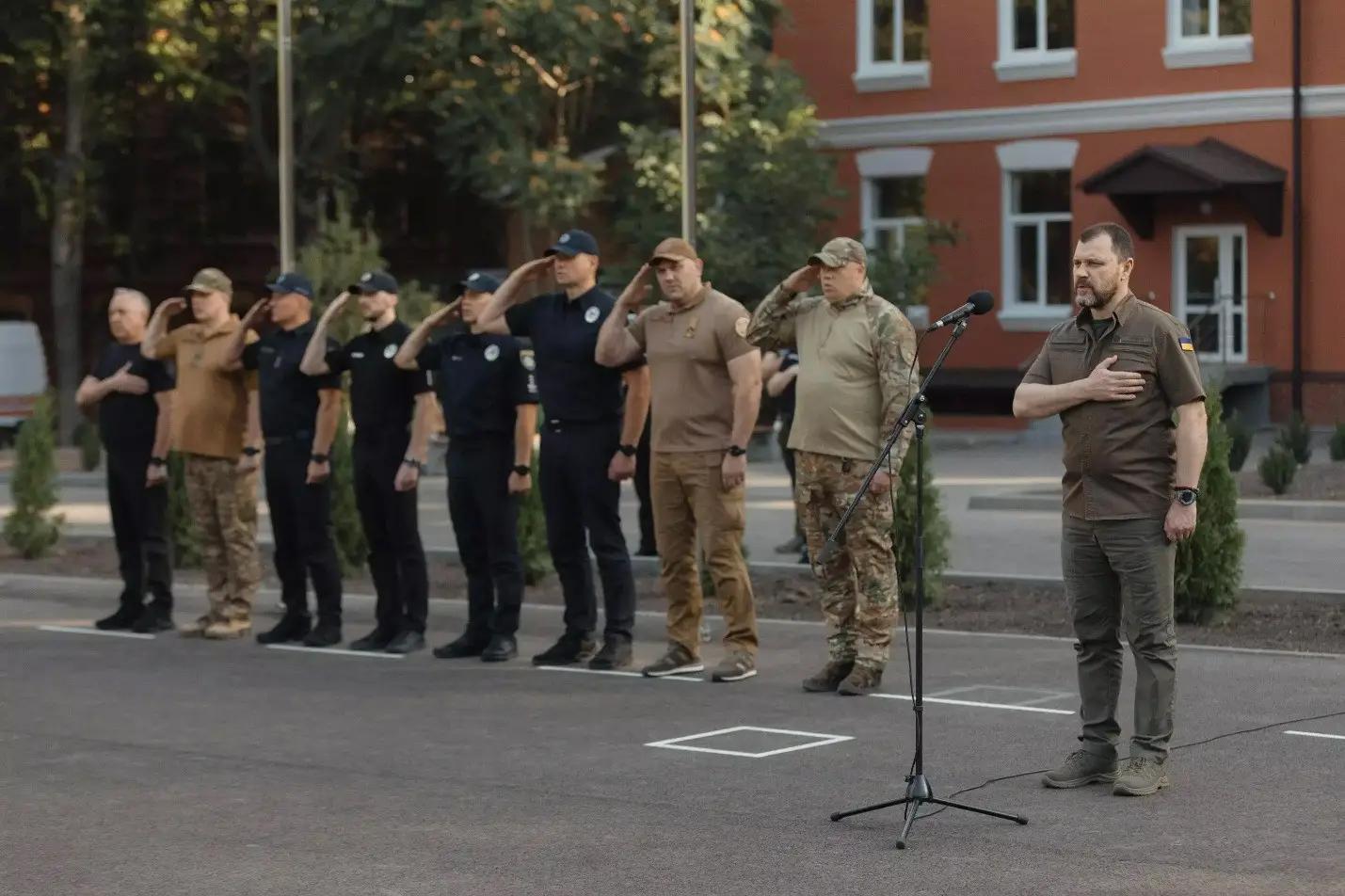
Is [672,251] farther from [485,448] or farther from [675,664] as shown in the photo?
[675,664]

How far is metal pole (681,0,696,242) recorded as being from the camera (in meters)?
14.0

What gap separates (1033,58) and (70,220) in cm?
1438

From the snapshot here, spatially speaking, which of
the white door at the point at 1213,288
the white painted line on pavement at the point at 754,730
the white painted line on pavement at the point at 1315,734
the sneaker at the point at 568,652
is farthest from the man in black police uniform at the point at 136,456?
the white door at the point at 1213,288

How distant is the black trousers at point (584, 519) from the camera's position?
11.6m

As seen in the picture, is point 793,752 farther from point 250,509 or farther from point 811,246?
point 811,246

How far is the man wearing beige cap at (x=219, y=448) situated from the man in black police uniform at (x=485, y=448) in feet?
4.50

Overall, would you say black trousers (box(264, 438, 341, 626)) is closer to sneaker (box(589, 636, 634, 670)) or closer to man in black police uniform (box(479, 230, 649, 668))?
man in black police uniform (box(479, 230, 649, 668))

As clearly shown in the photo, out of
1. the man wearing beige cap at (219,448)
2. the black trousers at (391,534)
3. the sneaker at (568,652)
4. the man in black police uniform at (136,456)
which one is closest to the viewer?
the sneaker at (568,652)

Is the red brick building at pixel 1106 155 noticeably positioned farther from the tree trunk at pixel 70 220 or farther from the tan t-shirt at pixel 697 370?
the tan t-shirt at pixel 697 370

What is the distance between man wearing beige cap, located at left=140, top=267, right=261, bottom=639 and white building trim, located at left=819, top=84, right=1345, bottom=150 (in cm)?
2058

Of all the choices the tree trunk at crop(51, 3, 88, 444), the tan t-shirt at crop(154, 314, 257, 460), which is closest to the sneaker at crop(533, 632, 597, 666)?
the tan t-shirt at crop(154, 314, 257, 460)

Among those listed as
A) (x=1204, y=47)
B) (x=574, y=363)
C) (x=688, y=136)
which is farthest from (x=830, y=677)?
(x=1204, y=47)

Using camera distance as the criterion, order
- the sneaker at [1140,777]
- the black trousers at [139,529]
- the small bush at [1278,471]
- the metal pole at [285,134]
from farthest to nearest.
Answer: the small bush at [1278,471] < the metal pole at [285,134] < the black trousers at [139,529] < the sneaker at [1140,777]

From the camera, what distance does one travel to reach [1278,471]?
20672 millimetres
